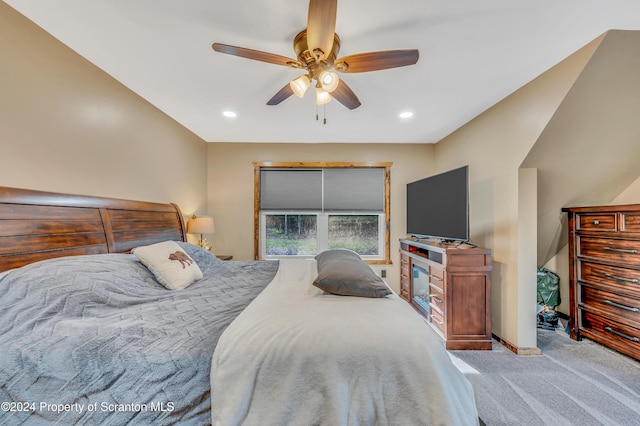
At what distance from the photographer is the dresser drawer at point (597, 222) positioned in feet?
7.33

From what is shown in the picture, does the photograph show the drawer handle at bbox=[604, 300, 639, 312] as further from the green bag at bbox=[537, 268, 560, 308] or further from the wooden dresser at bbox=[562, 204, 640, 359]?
the green bag at bbox=[537, 268, 560, 308]

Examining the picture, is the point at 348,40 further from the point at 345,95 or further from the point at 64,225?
the point at 64,225

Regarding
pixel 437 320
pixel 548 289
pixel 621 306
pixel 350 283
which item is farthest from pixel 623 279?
pixel 350 283

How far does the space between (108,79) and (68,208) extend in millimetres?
1195

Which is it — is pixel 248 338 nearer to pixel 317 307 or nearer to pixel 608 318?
pixel 317 307

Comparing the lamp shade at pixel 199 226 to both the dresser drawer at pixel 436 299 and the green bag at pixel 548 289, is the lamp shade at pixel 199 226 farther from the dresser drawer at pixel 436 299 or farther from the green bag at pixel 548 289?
the green bag at pixel 548 289

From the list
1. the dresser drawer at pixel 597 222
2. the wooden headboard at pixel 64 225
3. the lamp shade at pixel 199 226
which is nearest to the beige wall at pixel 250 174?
the lamp shade at pixel 199 226

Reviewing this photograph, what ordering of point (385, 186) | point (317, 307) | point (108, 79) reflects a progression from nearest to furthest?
1. point (317, 307)
2. point (108, 79)
3. point (385, 186)

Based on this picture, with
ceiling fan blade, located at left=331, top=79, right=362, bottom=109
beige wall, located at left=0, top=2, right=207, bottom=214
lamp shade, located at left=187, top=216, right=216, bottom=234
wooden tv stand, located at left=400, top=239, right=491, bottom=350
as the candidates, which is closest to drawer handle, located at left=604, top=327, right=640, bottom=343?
wooden tv stand, located at left=400, top=239, right=491, bottom=350

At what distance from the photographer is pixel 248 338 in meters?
0.98

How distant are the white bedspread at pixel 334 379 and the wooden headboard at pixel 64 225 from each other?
1440mm

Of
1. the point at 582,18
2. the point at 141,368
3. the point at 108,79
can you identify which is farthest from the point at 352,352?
the point at 108,79

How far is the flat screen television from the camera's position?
8.53ft

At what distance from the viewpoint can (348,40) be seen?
167cm
